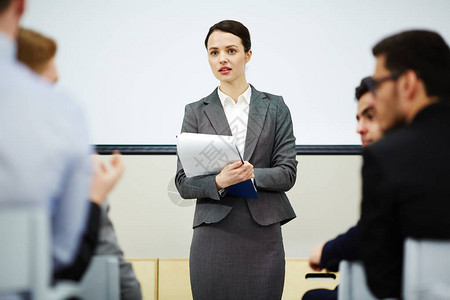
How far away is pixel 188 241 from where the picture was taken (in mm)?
2574

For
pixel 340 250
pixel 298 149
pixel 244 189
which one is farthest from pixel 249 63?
pixel 340 250

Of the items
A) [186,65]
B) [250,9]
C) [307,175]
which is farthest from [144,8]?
[307,175]

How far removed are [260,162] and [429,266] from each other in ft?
2.79

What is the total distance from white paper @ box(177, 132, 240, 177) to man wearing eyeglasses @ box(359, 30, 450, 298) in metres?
0.54

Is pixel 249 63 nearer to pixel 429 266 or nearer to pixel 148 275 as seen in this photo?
pixel 148 275

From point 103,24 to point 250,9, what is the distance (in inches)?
34.8

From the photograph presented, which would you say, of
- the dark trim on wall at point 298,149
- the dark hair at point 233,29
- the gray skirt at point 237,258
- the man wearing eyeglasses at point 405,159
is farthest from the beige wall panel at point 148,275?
the man wearing eyeglasses at point 405,159

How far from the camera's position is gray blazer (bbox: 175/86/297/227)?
62.1 inches

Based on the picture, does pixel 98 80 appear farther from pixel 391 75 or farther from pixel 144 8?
pixel 391 75

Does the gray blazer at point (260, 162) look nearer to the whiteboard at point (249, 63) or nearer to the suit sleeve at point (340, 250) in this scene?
the suit sleeve at point (340, 250)

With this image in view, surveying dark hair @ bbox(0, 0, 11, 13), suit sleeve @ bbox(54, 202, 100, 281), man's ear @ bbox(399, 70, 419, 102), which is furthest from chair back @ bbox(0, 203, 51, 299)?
man's ear @ bbox(399, 70, 419, 102)

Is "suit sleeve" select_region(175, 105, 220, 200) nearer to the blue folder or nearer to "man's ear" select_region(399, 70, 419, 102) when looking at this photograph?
the blue folder

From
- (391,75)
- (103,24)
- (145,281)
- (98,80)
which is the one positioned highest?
(103,24)

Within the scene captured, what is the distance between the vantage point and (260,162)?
1645 mm
